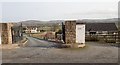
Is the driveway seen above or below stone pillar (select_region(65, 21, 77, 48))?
below

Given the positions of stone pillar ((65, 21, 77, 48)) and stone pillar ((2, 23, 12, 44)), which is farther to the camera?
stone pillar ((2, 23, 12, 44))

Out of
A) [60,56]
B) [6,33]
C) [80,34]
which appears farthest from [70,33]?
[6,33]

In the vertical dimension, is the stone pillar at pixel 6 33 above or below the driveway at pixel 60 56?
above

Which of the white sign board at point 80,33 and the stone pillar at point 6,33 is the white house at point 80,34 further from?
the stone pillar at point 6,33

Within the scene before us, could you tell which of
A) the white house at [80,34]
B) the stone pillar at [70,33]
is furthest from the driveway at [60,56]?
the white house at [80,34]

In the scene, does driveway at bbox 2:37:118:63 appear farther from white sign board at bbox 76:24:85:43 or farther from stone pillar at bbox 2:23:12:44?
stone pillar at bbox 2:23:12:44

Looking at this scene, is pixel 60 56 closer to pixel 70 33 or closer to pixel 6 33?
pixel 70 33

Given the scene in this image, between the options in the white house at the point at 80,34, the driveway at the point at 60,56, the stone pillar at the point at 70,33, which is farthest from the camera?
the white house at the point at 80,34

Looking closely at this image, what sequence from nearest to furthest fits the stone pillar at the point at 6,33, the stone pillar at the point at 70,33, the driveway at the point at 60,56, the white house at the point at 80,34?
the driveway at the point at 60,56, the stone pillar at the point at 70,33, the white house at the point at 80,34, the stone pillar at the point at 6,33

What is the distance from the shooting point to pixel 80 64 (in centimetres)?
660

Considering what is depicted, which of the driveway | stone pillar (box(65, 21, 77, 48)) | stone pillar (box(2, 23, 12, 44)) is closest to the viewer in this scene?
the driveway

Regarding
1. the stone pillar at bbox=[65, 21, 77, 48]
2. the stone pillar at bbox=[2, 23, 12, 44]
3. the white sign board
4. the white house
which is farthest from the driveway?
the stone pillar at bbox=[2, 23, 12, 44]

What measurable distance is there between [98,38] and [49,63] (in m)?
13.3

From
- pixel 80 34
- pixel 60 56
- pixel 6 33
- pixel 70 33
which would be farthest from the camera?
pixel 80 34
